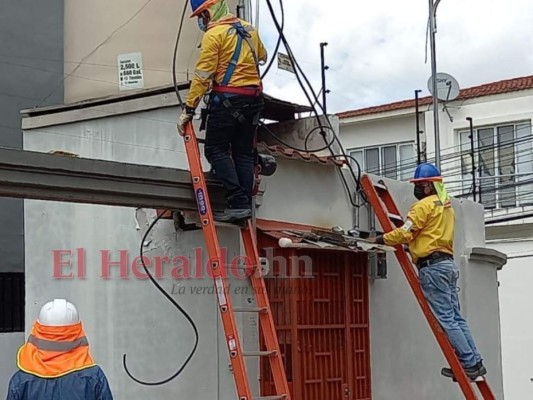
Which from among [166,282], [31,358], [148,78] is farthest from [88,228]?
[31,358]

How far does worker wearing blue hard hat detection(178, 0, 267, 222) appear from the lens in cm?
650

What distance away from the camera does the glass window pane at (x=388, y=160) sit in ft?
77.7

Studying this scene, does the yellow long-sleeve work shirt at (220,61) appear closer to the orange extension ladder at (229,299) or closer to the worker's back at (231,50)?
the worker's back at (231,50)

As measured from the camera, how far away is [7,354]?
8.98 metres

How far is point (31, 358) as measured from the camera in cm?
439

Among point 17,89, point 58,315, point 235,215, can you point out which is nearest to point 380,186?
point 235,215

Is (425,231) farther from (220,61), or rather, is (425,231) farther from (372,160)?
(372,160)

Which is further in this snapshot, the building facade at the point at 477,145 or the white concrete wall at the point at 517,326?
the building facade at the point at 477,145

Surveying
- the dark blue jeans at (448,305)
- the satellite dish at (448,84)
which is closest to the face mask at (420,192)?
the dark blue jeans at (448,305)

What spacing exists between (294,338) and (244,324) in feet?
1.89

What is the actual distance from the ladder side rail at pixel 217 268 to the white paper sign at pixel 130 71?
5.66ft

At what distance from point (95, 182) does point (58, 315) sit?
77.3 inches

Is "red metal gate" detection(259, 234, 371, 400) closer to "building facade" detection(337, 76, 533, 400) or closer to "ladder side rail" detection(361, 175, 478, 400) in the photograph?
"ladder side rail" detection(361, 175, 478, 400)

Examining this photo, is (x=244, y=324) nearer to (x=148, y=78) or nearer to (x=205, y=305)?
(x=205, y=305)
